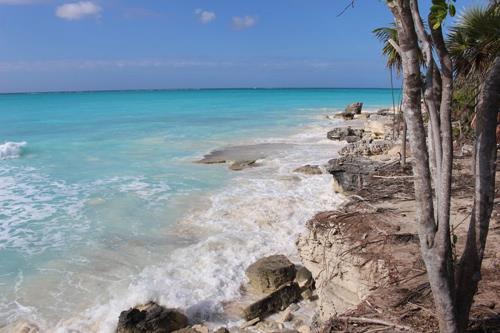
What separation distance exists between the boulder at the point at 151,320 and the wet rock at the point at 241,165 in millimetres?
10847

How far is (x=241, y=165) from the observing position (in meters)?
18.0

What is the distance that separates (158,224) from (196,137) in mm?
17919

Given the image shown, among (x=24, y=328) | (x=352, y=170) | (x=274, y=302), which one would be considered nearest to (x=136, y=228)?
(x=24, y=328)

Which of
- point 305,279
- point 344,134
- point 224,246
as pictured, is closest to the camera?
point 305,279

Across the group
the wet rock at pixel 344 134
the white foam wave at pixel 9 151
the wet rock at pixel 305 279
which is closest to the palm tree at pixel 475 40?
the wet rock at pixel 305 279

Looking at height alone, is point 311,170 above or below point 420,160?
below

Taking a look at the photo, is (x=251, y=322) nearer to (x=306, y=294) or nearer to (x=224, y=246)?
(x=306, y=294)

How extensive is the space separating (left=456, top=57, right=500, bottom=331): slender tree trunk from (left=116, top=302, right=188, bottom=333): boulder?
4.67m

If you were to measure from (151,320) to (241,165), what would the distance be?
11.6 meters

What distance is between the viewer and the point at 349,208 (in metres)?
7.17

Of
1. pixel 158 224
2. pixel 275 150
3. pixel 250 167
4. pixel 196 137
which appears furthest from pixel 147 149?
pixel 158 224

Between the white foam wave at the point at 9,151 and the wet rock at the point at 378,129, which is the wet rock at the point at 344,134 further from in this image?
the white foam wave at the point at 9,151

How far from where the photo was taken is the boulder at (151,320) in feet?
21.5

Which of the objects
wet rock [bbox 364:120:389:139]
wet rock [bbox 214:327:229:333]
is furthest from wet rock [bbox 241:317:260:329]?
wet rock [bbox 364:120:389:139]
